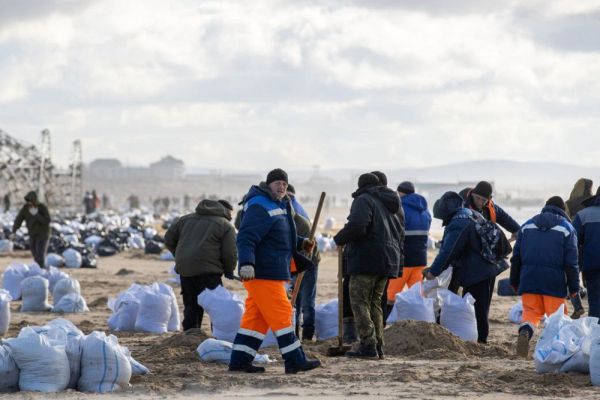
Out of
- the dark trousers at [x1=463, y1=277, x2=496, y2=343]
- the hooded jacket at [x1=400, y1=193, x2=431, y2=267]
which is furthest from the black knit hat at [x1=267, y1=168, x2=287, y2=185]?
the hooded jacket at [x1=400, y1=193, x2=431, y2=267]

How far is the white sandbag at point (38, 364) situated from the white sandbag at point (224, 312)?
8.83 ft

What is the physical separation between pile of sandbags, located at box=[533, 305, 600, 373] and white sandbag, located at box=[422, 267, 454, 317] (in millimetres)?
2020

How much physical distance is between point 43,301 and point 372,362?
5701 millimetres

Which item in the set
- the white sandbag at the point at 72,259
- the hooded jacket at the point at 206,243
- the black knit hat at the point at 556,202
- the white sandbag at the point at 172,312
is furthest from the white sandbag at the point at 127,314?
the white sandbag at the point at 72,259

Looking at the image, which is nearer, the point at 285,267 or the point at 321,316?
the point at 285,267

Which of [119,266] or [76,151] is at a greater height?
[76,151]

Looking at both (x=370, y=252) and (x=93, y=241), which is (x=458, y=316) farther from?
(x=93, y=241)

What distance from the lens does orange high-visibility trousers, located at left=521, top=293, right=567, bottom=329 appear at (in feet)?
30.1

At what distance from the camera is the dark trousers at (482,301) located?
32.6 feet

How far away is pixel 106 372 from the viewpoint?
7320mm

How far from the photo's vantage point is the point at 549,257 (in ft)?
30.0

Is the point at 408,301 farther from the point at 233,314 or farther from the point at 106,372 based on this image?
the point at 106,372

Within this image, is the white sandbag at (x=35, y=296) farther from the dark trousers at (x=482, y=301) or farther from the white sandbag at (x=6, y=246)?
the white sandbag at (x=6, y=246)

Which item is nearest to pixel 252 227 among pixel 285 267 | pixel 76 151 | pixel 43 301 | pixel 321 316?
pixel 285 267
